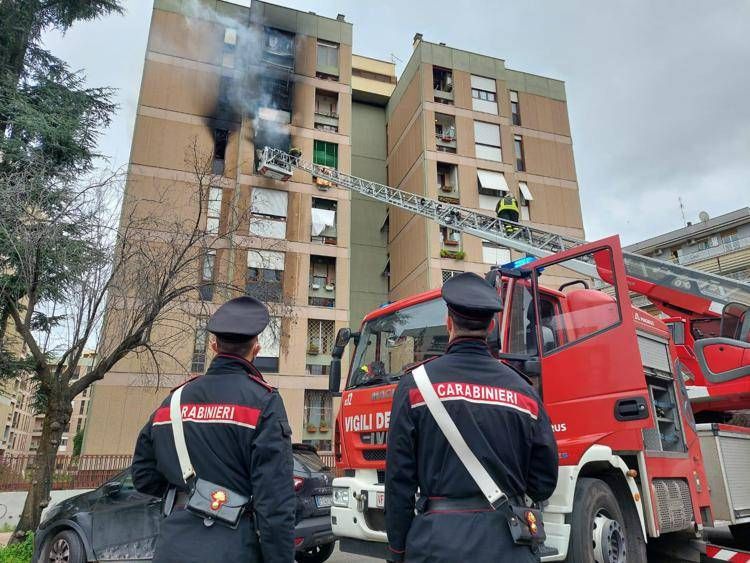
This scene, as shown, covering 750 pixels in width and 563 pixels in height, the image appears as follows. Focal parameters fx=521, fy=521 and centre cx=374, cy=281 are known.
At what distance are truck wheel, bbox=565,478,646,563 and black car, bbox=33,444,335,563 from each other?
→ 284 cm

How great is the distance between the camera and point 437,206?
16750 mm

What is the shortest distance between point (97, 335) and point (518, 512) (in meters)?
8.46

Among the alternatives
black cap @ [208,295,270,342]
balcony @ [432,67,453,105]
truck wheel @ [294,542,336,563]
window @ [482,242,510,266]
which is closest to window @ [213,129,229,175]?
Answer: balcony @ [432,67,453,105]

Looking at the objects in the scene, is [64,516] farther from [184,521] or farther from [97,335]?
[184,521]

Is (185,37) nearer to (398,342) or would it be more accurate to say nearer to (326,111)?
(326,111)

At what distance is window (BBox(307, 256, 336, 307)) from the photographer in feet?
78.0

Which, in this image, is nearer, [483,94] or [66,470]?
[66,470]

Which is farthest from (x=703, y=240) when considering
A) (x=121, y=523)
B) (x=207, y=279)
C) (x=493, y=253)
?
(x=121, y=523)

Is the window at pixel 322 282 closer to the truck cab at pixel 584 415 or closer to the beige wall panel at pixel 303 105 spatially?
the beige wall panel at pixel 303 105

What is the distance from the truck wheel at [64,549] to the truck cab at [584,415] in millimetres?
3025

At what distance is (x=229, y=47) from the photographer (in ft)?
83.6

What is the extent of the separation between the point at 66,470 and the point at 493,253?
62.7 feet

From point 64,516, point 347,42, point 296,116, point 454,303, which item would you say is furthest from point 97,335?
point 347,42

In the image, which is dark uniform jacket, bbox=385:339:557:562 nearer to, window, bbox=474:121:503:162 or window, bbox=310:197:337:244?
window, bbox=310:197:337:244
